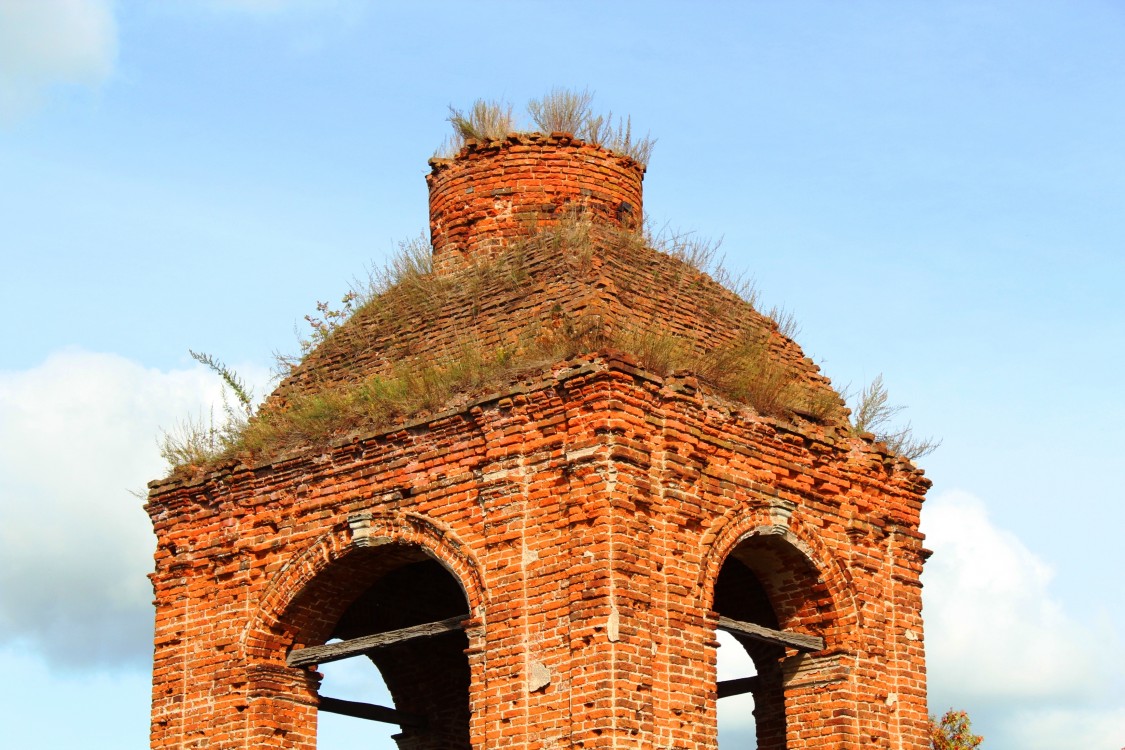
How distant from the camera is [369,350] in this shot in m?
13.5

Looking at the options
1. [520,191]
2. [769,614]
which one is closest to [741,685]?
[769,614]

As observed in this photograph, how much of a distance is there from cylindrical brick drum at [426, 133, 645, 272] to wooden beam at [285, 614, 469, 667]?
3.33 meters

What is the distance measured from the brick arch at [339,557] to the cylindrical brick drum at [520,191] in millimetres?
2869

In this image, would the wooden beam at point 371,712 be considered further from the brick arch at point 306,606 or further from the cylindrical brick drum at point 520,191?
the cylindrical brick drum at point 520,191

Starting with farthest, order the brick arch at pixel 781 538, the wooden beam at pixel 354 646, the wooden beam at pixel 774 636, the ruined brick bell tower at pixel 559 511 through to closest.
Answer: the wooden beam at pixel 354 646, the wooden beam at pixel 774 636, the brick arch at pixel 781 538, the ruined brick bell tower at pixel 559 511

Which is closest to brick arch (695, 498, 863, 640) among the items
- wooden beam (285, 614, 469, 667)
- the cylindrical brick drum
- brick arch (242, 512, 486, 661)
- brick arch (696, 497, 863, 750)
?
brick arch (696, 497, 863, 750)

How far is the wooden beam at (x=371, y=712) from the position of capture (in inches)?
522

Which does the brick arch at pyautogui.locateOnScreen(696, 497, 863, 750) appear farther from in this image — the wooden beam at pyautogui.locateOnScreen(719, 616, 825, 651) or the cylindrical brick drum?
the cylindrical brick drum

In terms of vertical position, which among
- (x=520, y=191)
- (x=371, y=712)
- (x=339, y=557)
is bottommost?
(x=371, y=712)

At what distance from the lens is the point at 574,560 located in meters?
11.0

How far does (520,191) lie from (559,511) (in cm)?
391

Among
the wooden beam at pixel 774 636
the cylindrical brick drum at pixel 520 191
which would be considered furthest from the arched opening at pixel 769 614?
the cylindrical brick drum at pixel 520 191

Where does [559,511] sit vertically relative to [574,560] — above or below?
above

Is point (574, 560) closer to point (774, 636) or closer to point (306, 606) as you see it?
point (774, 636)
